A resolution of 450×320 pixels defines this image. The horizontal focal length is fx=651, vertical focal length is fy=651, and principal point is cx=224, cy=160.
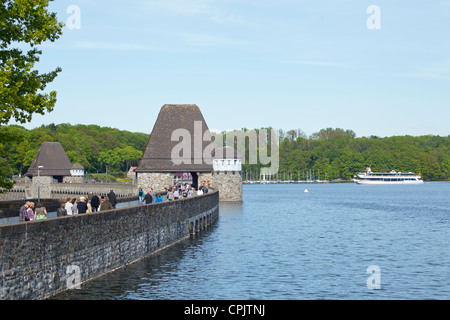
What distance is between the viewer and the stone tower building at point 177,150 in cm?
7050

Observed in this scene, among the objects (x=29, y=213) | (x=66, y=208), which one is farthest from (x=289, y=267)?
(x=29, y=213)

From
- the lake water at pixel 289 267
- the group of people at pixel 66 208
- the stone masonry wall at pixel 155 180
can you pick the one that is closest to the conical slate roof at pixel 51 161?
the stone masonry wall at pixel 155 180

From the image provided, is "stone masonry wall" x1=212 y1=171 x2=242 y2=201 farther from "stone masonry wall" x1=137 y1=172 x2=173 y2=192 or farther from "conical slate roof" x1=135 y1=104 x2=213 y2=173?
"stone masonry wall" x1=137 y1=172 x2=173 y2=192

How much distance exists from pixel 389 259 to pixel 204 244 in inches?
424

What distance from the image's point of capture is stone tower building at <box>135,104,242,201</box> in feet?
231

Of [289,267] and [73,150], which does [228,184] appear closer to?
[289,267]

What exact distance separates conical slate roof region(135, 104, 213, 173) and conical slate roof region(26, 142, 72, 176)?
33118mm

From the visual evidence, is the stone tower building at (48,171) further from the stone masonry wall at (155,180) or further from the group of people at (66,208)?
the group of people at (66,208)

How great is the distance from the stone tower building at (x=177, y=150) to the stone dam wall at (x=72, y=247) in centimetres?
3643

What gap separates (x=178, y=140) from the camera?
73375 mm

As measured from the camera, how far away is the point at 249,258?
109ft

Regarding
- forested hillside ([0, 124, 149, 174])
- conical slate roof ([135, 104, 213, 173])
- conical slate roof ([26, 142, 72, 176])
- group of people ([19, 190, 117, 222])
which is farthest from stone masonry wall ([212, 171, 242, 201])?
forested hillside ([0, 124, 149, 174])
